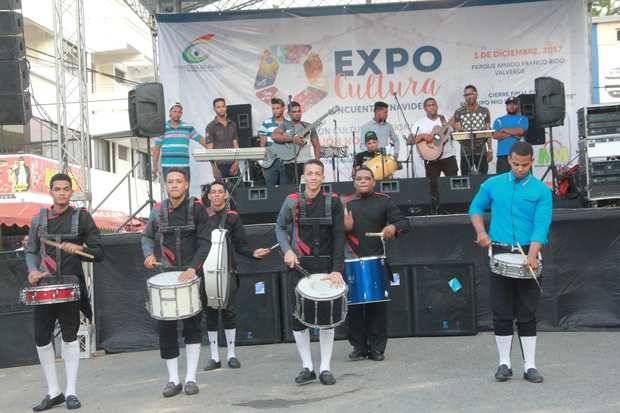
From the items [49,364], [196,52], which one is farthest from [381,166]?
[49,364]

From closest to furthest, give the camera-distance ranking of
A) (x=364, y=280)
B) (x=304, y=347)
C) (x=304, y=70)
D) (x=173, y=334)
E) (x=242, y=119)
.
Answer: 1. (x=173, y=334)
2. (x=304, y=347)
3. (x=364, y=280)
4. (x=242, y=119)
5. (x=304, y=70)

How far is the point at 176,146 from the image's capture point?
13305mm

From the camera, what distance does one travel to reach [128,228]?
44.1 feet

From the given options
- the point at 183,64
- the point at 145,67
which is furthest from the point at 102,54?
the point at 183,64

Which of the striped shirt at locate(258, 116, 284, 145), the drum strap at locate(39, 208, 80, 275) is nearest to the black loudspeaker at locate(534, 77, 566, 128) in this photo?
the striped shirt at locate(258, 116, 284, 145)

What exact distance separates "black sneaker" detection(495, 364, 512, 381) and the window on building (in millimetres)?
34088

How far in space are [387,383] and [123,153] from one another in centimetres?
3421

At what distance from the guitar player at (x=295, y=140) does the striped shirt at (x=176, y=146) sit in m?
1.57

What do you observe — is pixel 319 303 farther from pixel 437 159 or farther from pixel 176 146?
pixel 176 146

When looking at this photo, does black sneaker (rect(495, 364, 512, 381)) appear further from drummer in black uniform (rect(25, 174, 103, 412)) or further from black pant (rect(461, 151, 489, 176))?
black pant (rect(461, 151, 489, 176))

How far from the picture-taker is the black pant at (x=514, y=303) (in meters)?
7.16

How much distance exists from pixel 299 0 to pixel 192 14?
1.91 metres

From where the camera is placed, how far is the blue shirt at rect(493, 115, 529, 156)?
13.0 m

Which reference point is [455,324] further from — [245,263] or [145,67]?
[145,67]
